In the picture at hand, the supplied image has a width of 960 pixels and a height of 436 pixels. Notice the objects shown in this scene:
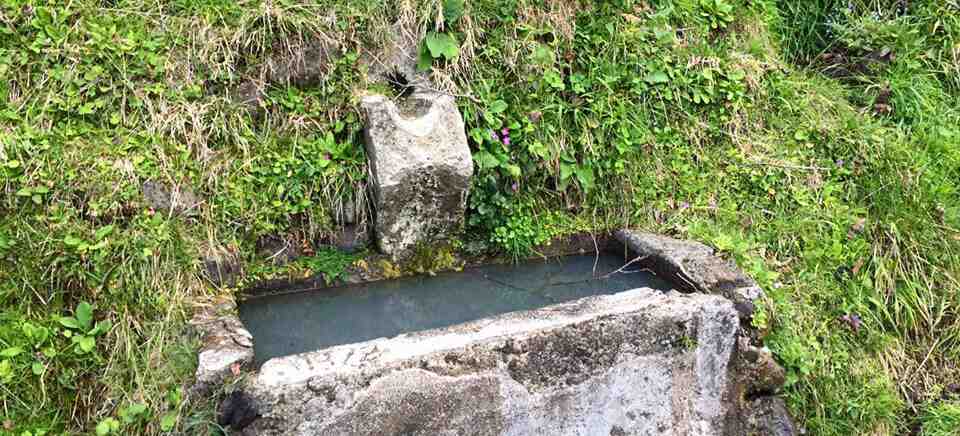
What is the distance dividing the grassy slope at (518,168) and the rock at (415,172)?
0.53 ft

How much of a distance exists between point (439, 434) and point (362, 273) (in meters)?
1.08

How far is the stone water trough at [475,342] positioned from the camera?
2400 millimetres

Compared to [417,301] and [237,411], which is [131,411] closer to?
[237,411]

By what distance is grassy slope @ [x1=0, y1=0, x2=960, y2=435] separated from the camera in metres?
Result: 2.84

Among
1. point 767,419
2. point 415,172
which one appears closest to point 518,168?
point 415,172

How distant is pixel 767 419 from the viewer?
306 cm

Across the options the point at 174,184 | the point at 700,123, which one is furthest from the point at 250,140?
the point at 700,123

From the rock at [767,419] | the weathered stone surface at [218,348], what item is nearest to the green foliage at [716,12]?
the rock at [767,419]

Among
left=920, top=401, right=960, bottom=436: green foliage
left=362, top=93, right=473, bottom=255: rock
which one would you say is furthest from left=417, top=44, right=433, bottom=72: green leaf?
left=920, top=401, right=960, bottom=436: green foliage

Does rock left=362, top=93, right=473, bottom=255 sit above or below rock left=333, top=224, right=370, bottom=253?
above

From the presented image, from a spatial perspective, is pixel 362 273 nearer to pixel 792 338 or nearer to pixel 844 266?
pixel 792 338

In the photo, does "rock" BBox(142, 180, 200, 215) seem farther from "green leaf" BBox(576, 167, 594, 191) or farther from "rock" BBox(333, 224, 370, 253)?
"green leaf" BBox(576, 167, 594, 191)

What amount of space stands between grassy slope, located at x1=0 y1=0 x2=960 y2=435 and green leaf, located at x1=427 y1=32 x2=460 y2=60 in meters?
0.08

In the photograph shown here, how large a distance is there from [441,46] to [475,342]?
1.77 metres
